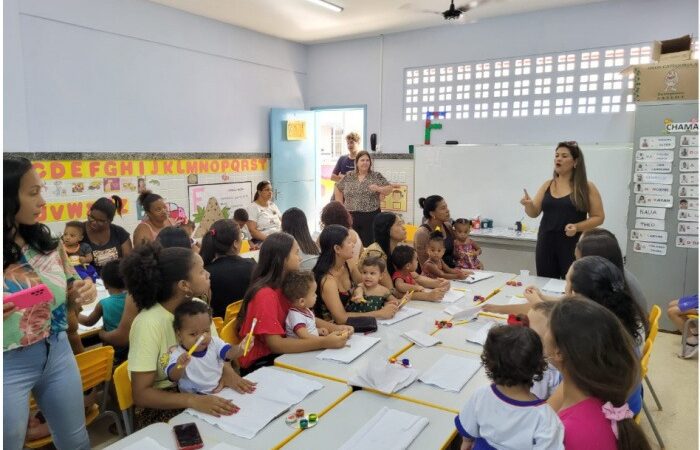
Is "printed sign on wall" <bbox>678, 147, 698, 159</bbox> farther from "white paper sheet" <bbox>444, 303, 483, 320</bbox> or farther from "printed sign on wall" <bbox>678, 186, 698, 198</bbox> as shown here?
"white paper sheet" <bbox>444, 303, 483, 320</bbox>

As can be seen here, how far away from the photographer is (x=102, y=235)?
11.7ft

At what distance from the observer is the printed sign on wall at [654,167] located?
423 centimetres

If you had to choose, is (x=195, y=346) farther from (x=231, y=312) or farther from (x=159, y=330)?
(x=231, y=312)

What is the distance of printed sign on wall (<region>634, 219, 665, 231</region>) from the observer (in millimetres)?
4332

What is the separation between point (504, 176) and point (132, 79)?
14.0 feet

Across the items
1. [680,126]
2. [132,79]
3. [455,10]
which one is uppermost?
[455,10]

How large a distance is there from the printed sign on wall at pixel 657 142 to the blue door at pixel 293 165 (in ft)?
14.6

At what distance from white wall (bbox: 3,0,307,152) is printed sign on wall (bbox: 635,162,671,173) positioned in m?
4.64

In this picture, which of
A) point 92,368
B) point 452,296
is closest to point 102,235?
point 92,368

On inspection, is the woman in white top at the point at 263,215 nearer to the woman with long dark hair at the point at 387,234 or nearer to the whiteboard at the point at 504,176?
the whiteboard at the point at 504,176

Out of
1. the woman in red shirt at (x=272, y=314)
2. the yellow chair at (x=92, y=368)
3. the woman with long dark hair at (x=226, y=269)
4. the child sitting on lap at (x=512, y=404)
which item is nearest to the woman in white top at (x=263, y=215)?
the woman with long dark hair at (x=226, y=269)

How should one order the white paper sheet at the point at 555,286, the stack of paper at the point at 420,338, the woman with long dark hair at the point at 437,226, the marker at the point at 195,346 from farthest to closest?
the woman with long dark hair at the point at 437,226, the white paper sheet at the point at 555,286, the stack of paper at the point at 420,338, the marker at the point at 195,346

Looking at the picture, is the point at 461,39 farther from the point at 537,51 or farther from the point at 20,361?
the point at 20,361

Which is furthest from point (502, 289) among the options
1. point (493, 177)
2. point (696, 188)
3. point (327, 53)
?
point (327, 53)
